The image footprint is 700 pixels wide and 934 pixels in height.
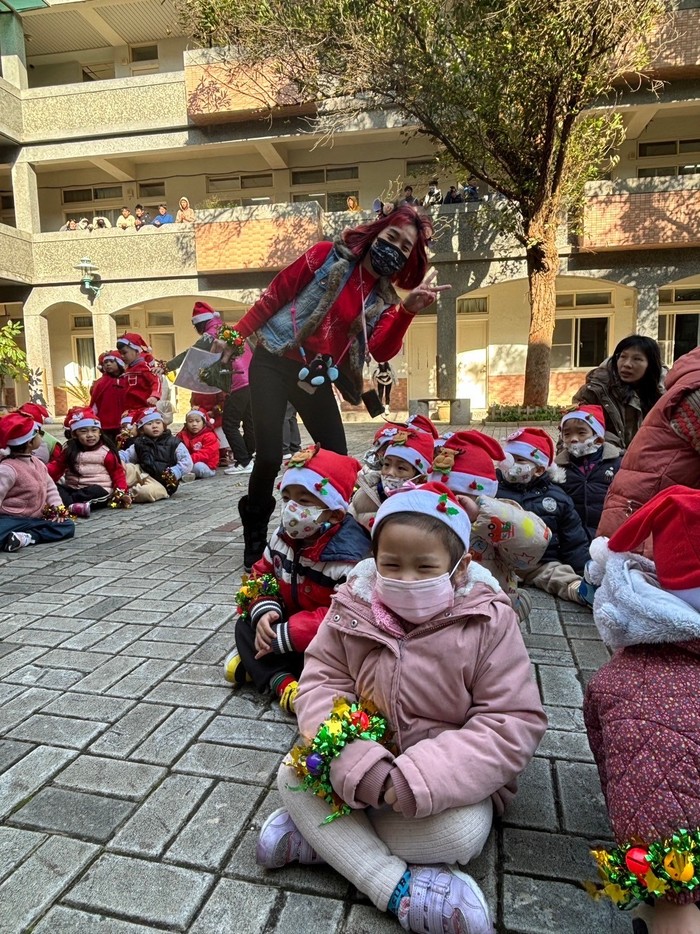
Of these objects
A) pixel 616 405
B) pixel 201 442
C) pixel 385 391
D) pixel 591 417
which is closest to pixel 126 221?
pixel 385 391

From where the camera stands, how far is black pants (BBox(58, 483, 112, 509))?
6.52m

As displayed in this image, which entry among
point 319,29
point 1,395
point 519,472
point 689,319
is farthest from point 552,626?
point 1,395

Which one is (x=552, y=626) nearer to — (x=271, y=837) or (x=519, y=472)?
(x=519, y=472)

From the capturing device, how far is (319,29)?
10.6 meters

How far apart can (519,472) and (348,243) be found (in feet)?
4.97

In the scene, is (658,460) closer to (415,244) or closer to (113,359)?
(415,244)

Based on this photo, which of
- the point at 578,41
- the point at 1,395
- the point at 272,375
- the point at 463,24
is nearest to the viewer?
the point at 272,375

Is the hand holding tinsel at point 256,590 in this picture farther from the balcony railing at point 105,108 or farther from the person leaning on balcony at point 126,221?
the balcony railing at point 105,108

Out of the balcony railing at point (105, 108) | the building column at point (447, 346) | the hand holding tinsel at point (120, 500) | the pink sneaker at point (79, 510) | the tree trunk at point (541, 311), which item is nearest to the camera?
the pink sneaker at point (79, 510)

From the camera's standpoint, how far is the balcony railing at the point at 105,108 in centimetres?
1648

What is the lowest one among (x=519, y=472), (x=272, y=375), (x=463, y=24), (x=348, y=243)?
(x=519, y=472)

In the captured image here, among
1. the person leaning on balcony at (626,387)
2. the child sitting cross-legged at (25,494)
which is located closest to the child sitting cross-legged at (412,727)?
the person leaning on balcony at (626,387)

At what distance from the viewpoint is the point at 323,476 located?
256 cm

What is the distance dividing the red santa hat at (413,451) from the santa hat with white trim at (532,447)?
63 cm
